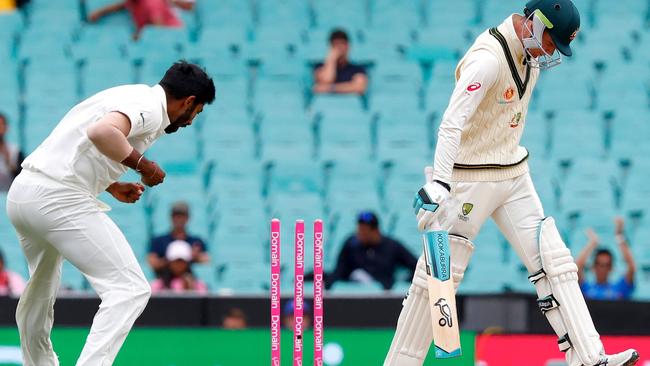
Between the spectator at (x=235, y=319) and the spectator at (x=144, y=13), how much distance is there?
14.7 feet

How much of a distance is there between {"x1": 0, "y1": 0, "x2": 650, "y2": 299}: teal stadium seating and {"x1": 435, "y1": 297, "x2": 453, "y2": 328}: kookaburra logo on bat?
419 cm

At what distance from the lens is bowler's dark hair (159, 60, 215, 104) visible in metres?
5.79

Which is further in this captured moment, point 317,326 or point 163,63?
point 163,63

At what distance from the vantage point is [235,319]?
855cm

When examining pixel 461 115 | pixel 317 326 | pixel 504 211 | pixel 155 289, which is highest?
pixel 461 115

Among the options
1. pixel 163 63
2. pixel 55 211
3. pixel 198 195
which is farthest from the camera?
pixel 163 63

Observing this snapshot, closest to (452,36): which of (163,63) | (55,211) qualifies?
(163,63)

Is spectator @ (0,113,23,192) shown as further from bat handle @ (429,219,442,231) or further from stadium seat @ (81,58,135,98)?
bat handle @ (429,219,442,231)

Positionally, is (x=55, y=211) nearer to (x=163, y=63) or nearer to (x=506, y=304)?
(x=506, y=304)

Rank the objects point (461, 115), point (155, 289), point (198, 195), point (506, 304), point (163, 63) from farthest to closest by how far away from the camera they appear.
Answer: point (163, 63), point (198, 195), point (155, 289), point (506, 304), point (461, 115)

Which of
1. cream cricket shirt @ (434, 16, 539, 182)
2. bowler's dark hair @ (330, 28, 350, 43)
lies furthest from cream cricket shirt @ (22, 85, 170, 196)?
bowler's dark hair @ (330, 28, 350, 43)

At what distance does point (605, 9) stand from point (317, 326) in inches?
295

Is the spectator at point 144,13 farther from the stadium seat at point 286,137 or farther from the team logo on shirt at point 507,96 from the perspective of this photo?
the team logo on shirt at point 507,96

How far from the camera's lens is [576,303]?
20.7 feet
